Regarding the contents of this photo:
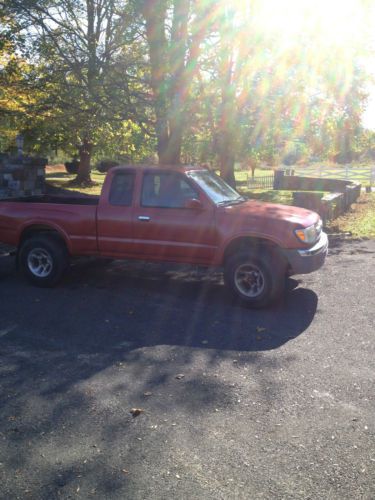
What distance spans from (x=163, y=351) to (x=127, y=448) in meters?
1.92

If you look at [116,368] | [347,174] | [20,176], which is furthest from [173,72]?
[347,174]

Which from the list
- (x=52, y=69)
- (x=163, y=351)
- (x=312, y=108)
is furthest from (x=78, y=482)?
(x=312, y=108)

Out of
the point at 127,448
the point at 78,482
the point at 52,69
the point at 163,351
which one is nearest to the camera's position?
the point at 78,482

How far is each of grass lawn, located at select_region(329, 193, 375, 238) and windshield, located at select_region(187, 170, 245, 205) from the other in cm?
539

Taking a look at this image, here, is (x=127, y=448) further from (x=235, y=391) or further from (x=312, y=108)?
(x=312, y=108)

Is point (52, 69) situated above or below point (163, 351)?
above

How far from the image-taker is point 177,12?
1225 cm

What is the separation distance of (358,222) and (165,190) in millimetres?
8280

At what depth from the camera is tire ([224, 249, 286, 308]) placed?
6.94m

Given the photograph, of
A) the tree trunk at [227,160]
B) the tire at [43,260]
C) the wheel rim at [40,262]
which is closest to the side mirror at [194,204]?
the tire at [43,260]

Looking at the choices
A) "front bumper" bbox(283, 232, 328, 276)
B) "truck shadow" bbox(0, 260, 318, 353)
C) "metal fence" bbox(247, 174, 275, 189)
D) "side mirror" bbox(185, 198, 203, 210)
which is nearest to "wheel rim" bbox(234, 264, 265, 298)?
"truck shadow" bbox(0, 260, 318, 353)

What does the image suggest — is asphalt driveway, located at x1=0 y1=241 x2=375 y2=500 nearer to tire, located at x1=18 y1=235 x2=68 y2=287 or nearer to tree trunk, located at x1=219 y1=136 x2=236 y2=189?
tire, located at x1=18 y1=235 x2=68 y2=287

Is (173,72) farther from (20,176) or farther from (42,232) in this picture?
(42,232)

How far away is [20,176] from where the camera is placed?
13.7 metres
